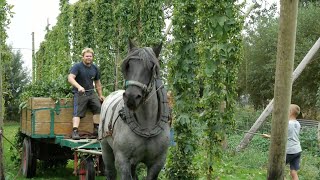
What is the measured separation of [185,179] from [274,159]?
198cm

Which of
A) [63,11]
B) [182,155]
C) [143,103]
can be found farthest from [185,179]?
[63,11]

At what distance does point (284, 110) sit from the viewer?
21.0ft

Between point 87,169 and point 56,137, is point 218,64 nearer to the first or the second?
point 87,169

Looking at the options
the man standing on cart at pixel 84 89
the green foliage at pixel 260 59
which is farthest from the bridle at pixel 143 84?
the green foliage at pixel 260 59

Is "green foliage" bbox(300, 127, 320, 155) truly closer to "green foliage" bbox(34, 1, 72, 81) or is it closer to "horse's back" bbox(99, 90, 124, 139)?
"green foliage" bbox(34, 1, 72, 81)

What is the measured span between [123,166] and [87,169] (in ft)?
8.25

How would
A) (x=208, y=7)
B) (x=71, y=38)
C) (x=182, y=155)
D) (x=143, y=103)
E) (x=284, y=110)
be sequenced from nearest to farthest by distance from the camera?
1. (x=143, y=103)
2. (x=284, y=110)
3. (x=208, y=7)
4. (x=182, y=155)
5. (x=71, y=38)

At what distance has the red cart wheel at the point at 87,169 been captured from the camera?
801 cm

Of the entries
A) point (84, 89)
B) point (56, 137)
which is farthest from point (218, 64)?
point (56, 137)

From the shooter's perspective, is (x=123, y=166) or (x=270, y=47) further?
(x=270, y=47)

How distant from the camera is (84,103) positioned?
343 inches

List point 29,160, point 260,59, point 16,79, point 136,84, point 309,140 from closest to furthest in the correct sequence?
1. point 136,84
2. point 29,160
3. point 309,140
4. point 260,59
5. point 16,79

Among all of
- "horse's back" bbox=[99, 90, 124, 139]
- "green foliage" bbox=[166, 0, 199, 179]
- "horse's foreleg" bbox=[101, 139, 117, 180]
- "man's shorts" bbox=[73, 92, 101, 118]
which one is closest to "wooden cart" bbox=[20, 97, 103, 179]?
"man's shorts" bbox=[73, 92, 101, 118]

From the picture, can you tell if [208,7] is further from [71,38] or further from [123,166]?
[71,38]
